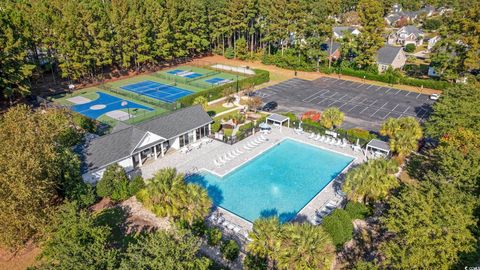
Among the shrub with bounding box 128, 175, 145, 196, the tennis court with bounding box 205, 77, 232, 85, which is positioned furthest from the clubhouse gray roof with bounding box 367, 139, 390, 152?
the tennis court with bounding box 205, 77, 232, 85

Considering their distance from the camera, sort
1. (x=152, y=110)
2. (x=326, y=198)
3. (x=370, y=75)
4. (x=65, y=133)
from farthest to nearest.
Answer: (x=370, y=75)
(x=152, y=110)
(x=65, y=133)
(x=326, y=198)

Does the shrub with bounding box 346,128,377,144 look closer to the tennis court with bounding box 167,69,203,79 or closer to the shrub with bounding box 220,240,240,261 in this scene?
the shrub with bounding box 220,240,240,261

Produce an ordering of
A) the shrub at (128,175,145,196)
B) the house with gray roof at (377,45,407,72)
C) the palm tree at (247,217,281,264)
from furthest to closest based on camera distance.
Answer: the house with gray roof at (377,45,407,72) → the shrub at (128,175,145,196) → the palm tree at (247,217,281,264)

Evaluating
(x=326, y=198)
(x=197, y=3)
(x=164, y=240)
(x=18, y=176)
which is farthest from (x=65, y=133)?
(x=197, y=3)

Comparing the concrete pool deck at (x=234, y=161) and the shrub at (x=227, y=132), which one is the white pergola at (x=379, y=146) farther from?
the shrub at (x=227, y=132)

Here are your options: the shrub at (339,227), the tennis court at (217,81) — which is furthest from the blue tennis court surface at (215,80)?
the shrub at (339,227)

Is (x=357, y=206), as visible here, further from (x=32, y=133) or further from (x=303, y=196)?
(x=32, y=133)
